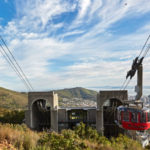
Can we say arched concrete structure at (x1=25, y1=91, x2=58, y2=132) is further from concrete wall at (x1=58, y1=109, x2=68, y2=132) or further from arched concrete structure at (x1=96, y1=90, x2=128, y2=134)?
arched concrete structure at (x1=96, y1=90, x2=128, y2=134)

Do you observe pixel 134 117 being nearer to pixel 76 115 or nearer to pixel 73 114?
pixel 76 115

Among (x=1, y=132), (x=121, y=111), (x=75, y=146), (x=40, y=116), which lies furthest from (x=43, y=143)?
(x=40, y=116)

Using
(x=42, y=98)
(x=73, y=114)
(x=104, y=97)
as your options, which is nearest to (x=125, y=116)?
(x=104, y=97)

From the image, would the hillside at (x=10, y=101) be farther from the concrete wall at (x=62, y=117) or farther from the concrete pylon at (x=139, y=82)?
the concrete pylon at (x=139, y=82)

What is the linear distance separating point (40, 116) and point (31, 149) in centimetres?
3286

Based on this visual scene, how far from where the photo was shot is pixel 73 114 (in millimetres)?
34344

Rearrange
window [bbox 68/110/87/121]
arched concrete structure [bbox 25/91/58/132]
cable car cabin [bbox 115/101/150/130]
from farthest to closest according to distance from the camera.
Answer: window [bbox 68/110/87/121] < arched concrete structure [bbox 25/91/58/132] < cable car cabin [bbox 115/101/150/130]

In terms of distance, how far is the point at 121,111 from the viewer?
50.6 ft

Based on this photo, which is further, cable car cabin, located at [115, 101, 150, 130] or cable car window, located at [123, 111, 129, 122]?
cable car window, located at [123, 111, 129, 122]

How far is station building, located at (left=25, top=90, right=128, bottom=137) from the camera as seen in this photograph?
2980 cm

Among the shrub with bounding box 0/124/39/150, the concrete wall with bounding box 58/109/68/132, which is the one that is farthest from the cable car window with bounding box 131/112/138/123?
the concrete wall with bounding box 58/109/68/132

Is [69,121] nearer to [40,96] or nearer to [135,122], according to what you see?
[40,96]

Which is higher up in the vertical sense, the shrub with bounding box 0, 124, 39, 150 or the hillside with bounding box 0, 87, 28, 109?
the shrub with bounding box 0, 124, 39, 150

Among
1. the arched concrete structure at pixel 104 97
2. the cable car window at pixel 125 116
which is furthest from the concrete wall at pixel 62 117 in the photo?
the cable car window at pixel 125 116
